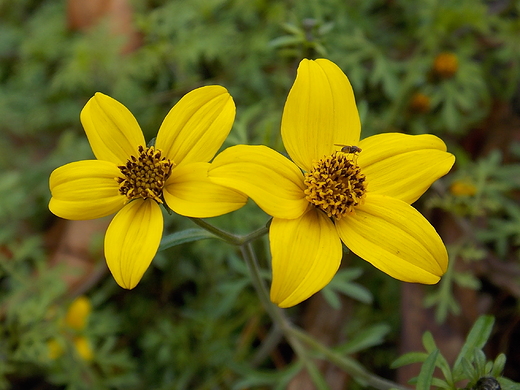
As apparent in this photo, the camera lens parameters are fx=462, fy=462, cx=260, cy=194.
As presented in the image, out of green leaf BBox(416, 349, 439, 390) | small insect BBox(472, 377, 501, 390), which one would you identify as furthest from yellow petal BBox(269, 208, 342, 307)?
small insect BBox(472, 377, 501, 390)

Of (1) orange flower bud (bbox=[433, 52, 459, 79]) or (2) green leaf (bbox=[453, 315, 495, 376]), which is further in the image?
(1) orange flower bud (bbox=[433, 52, 459, 79])

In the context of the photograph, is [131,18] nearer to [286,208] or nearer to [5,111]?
[5,111]

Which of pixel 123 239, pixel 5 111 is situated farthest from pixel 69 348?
pixel 5 111

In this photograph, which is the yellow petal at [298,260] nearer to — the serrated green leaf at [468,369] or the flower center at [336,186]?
the flower center at [336,186]

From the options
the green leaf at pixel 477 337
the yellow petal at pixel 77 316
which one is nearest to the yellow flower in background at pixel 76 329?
the yellow petal at pixel 77 316

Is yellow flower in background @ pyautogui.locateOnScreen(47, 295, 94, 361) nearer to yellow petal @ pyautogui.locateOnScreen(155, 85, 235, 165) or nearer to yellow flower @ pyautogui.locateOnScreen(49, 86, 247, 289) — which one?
yellow flower @ pyautogui.locateOnScreen(49, 86, 247, 289)

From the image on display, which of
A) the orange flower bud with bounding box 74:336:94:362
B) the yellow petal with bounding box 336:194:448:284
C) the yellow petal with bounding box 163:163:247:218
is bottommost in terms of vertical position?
the orange flower bud with bounding box 74:336:94:362

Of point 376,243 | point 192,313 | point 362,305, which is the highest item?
point 376,243
